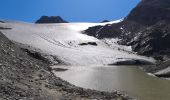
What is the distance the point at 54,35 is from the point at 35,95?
6802 cm

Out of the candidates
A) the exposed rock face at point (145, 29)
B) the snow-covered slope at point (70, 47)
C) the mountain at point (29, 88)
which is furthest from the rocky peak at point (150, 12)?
the mountain at point (29, 88)

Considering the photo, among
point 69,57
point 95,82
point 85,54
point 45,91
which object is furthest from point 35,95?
point 85,54

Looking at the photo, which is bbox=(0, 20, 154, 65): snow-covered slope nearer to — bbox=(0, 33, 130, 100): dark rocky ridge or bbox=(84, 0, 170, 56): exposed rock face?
bbox=(84, 0, 170, 56): exposed rock face

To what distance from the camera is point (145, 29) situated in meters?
96.6

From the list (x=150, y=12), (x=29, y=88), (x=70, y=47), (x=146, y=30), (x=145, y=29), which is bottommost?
(x=29, y=88)

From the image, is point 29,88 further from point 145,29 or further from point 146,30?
point 145,29

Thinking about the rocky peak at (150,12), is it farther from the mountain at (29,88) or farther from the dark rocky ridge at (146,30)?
the mountain at (29,88)

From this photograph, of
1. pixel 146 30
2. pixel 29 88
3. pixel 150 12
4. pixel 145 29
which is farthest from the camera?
pixel 150 12

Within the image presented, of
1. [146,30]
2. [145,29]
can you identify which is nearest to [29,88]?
[146,30]

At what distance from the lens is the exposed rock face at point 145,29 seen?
86.1 meters

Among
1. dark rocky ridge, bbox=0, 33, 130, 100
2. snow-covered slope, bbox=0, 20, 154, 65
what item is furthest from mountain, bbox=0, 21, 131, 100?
snow-covered slope, bbox=0, 20, 154, 65

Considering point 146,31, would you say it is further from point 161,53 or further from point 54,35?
point 54,35

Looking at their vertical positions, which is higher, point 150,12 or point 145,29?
point 150,12

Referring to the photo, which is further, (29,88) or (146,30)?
(146,30)
